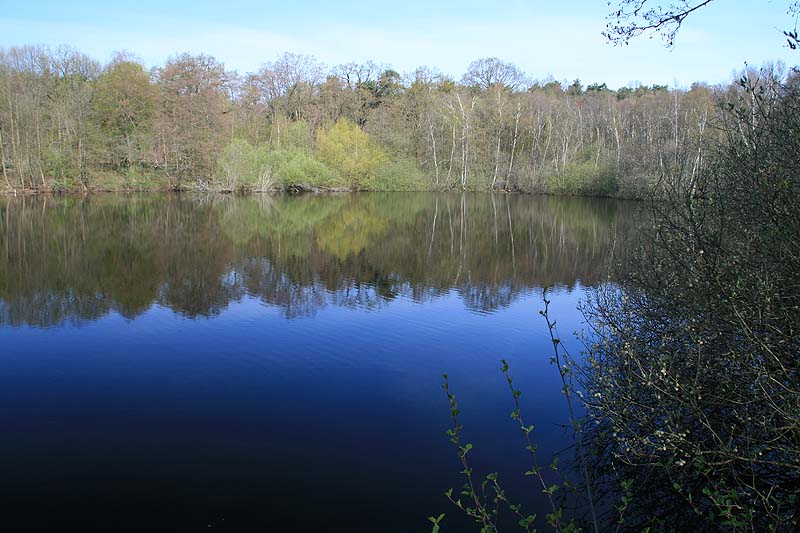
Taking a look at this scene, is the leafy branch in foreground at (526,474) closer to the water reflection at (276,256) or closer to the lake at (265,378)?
the lake at (265,378)

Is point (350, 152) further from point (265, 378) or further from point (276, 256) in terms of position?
point (265, 378)

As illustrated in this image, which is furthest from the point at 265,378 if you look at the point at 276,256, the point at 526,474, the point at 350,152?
the point at 350,152

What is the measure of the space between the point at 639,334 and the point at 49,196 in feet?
157

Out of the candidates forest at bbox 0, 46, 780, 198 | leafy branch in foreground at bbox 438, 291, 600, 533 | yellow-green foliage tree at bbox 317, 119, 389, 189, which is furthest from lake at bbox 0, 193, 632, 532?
yellow-green foliage tree at bbox 317, 119, 389, 189

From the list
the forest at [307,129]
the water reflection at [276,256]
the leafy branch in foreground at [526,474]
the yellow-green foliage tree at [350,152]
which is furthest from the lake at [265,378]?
the yellow-green foliage tree at [350,152]

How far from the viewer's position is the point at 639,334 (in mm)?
7551

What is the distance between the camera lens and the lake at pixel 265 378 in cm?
666

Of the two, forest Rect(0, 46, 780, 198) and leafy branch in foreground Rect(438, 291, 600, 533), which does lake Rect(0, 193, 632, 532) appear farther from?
forest Rect(0, 46, 780, 198)

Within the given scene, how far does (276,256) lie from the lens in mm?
22031

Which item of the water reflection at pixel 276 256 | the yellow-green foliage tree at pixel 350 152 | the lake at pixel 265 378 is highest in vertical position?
the yellow-green foliage tree at pixel 350 152

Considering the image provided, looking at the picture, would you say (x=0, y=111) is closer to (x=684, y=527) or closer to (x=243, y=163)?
(x=243, y=163)

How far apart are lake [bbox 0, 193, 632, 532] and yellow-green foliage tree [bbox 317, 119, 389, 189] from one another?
110 ft

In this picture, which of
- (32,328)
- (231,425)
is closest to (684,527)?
(231,425)

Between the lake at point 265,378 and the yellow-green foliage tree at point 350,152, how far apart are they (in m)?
33.4
